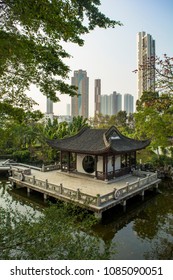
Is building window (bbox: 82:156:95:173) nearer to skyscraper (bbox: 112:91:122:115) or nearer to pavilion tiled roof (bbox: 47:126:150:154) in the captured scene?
pavilion tiled roof (bbox: 47:126:150:154)

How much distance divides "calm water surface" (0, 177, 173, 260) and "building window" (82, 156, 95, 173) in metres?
3.62

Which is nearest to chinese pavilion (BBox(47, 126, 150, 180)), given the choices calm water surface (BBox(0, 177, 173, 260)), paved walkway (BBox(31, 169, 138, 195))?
paved walkway (BBox(31, 169, 138, 195))

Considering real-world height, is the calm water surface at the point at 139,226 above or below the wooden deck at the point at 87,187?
below

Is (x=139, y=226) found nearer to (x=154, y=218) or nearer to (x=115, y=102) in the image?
(x=154, y=218)

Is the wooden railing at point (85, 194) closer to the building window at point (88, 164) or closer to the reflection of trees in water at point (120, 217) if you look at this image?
the reflection of trees in water at point (120, 217)

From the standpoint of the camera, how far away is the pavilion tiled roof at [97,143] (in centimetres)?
1440

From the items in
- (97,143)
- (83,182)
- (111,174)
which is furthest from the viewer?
(97,143)

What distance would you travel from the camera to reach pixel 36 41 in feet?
13.9

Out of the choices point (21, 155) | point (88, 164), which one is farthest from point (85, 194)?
point (21, 155)

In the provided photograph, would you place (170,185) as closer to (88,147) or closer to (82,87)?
(88,147)

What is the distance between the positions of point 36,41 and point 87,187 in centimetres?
1003

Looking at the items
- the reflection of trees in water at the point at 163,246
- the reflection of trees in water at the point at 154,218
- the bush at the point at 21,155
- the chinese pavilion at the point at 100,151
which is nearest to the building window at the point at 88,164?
the chinese pavilion at the point at 100,151
